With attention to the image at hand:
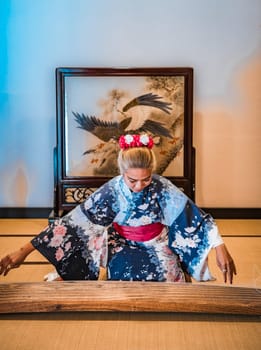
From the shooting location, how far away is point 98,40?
446 centimetres

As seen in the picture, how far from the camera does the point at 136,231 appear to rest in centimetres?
281

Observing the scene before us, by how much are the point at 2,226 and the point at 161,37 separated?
201 centimetres

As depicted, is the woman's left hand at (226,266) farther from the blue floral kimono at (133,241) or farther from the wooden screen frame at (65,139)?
the wooden screen frame at (65,139)

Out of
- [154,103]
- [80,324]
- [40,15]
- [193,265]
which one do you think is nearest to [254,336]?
[80,324]

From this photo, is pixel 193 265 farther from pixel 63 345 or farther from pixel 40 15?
pixel 40 15

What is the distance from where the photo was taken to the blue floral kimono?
8.76 ft

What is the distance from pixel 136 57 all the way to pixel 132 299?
9.71ft

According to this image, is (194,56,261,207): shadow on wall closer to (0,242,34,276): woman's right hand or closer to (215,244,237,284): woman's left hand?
(215,244,237,284): woman's left hand

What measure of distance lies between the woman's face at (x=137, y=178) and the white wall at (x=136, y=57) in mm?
1979

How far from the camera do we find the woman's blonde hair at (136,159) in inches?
104

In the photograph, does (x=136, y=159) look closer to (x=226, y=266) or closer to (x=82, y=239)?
(x=82, y=239)

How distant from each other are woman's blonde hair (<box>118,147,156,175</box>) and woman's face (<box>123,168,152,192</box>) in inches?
0.7

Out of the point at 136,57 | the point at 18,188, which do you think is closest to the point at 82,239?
the point at 18,188

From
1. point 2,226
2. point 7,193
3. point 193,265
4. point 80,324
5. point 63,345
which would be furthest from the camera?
point 7,193
